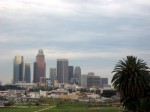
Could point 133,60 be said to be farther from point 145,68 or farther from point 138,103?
point 138,103

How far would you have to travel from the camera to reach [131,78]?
40281mm

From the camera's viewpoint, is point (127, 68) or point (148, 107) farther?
point (127, 68)

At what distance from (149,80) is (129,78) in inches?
121

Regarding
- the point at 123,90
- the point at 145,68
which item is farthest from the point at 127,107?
the point at 145,68

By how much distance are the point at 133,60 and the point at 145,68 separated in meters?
1.76

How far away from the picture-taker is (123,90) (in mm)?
41094

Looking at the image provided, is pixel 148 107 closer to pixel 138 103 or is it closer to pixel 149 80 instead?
pixel 138 103

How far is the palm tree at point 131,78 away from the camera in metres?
40.3

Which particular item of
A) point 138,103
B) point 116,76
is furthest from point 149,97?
point 116,76

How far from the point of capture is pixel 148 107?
38312 millimetres

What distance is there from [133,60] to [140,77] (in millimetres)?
1922

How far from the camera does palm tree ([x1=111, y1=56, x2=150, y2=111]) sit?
132 feet

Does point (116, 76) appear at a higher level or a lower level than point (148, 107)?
higher

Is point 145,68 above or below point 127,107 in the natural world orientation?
above
